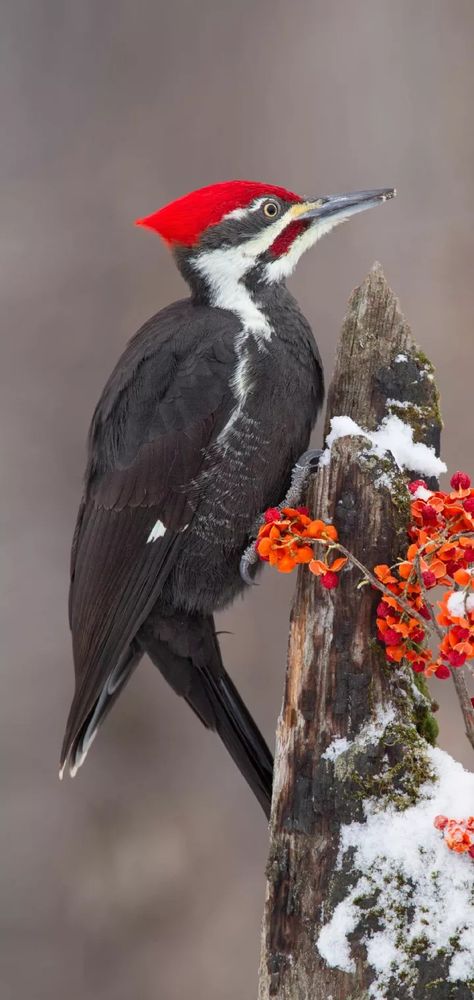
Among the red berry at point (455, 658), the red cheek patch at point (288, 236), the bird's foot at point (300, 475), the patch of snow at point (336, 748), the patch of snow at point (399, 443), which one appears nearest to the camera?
the red berry at point (455, 658)

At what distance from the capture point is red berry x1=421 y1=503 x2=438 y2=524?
173cm

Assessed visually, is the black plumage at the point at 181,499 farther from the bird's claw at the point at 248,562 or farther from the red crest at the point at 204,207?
the red crest at the point at 204,207

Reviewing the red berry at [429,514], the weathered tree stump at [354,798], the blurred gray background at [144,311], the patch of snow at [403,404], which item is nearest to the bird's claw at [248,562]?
the weathered tree stump at [354,798]

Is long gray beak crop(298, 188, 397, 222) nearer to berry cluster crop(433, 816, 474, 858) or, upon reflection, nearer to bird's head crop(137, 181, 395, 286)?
bird's head crop(137, 181, 395, 286)

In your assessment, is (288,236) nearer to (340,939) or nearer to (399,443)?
(399,443)

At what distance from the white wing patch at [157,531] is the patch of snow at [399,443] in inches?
16.6

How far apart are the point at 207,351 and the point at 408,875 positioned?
1030 millimetres

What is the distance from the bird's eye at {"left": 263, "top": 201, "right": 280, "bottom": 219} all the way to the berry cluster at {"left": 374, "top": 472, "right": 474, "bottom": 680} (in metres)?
0.71

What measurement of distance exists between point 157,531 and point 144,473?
0.39 ft

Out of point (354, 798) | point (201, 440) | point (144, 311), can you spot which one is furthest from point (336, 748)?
point (144, 311)

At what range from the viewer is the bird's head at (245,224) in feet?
7.29

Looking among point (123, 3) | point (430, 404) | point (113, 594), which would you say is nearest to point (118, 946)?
point (113, 594)

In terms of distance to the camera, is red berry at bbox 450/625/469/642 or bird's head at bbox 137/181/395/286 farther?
bird's head at bbox 137/181/395/286

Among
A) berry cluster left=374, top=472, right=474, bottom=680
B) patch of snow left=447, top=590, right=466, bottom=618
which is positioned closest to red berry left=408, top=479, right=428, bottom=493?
berry cluster left=374, top=472, right=474, bottom=680
